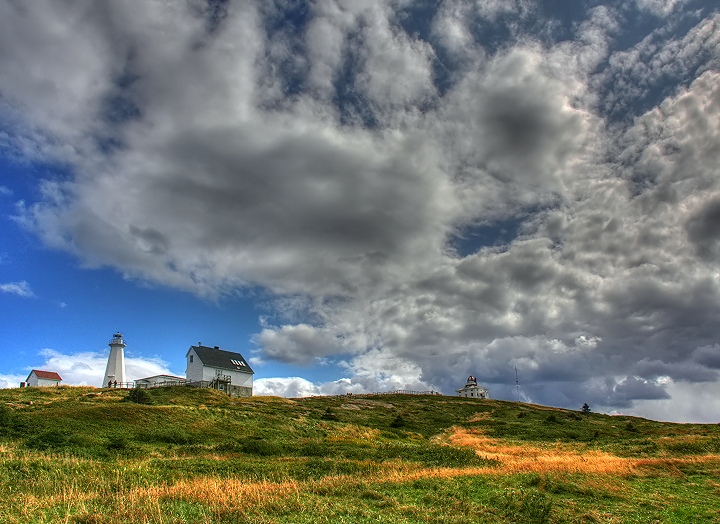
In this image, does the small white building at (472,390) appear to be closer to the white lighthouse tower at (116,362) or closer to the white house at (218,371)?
the white house at (218,371)

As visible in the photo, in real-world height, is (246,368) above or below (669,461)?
above

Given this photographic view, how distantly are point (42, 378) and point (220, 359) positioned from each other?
35232 millimetres

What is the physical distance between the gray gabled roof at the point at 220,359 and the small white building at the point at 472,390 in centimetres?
8448

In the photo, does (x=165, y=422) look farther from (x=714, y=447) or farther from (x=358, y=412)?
(x=714, y=447)

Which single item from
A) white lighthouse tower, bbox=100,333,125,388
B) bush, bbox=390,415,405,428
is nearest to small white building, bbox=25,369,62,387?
A: white lighthouse tower, bbox=100,333,125,388

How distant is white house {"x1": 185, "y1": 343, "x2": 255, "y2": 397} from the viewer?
92500 mm

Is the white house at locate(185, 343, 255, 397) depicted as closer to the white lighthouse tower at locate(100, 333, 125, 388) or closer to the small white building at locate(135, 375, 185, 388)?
the small white building at locate(135, 375, 185, 388)

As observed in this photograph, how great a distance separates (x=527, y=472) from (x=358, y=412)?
57479mm

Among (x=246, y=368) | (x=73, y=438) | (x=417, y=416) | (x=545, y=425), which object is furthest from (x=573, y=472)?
(x=246, y=368)

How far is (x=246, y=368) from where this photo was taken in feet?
347

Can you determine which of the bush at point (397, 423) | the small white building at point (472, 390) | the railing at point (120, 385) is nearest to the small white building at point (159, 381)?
the railing at point (120, 385)

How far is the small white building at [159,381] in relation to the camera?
303 feet

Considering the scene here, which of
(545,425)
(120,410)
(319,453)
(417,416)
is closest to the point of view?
(319,453)

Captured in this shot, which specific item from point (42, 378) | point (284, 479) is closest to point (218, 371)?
point (42, 378)
